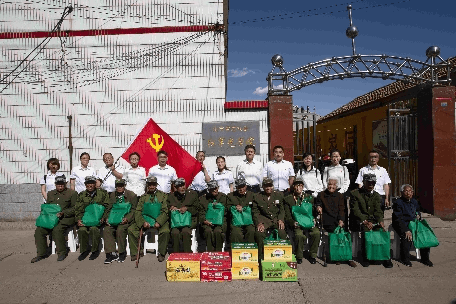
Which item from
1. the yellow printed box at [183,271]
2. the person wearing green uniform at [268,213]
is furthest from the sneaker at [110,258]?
the person wearing green uniform at [268,213]

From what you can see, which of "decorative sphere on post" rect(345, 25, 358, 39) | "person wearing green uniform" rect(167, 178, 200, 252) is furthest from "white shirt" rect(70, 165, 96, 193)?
"decorative sphere on post" rect(345, 25, 358, 39)

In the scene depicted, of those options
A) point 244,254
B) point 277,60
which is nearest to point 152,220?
point 244,254

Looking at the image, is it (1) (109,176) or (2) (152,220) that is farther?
(1) (109,176)

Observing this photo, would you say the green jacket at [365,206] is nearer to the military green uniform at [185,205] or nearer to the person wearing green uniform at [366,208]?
the person wearing green uniform at [366,208]

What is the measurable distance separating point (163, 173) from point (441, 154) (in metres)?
6.41

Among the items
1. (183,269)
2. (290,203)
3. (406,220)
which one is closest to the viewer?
(183,269)

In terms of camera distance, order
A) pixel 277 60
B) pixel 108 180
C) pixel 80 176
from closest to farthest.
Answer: pixel 108 180, pixel 80 176, pixel 277 60

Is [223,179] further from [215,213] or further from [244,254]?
[244,254]

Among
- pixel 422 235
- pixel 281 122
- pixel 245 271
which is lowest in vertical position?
pixel 245 271

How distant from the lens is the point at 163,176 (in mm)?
6316

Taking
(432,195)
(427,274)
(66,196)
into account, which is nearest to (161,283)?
(66,196)

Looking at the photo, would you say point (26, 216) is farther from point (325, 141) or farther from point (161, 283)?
point (325, 141)

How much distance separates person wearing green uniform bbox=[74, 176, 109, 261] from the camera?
574 centimetres

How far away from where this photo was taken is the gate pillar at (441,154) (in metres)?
7.99
